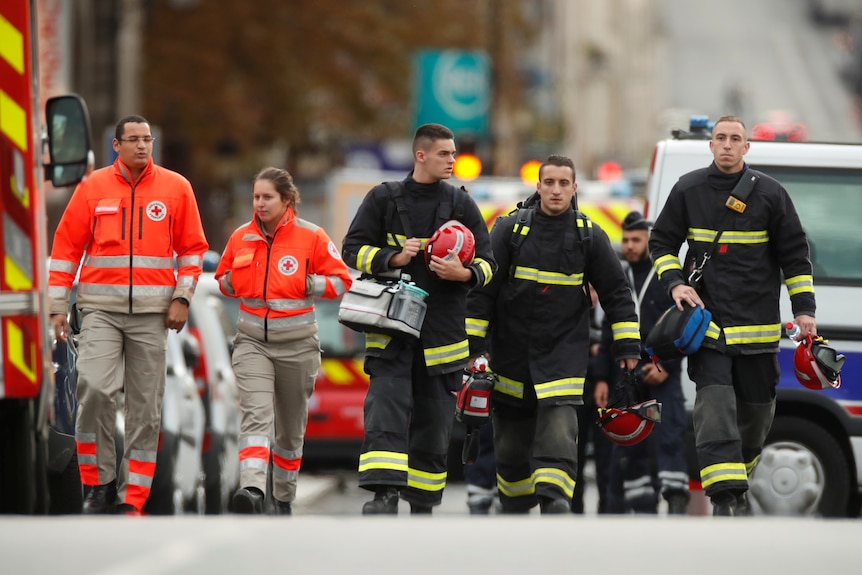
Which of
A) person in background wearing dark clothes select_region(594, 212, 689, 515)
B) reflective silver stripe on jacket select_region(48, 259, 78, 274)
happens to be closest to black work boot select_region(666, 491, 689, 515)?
person in background wearing dark clothes select_region(594, 212, 689, 515)

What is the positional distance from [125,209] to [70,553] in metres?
3.51

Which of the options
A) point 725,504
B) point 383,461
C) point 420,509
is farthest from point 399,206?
point 725,504

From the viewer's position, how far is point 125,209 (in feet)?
30.6

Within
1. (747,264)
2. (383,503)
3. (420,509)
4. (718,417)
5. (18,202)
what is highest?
(18,202)

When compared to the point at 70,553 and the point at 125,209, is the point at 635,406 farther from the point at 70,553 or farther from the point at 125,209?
the point at 70,553

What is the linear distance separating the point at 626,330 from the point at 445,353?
89 centimetres

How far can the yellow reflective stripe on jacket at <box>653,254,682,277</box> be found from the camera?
9375mm

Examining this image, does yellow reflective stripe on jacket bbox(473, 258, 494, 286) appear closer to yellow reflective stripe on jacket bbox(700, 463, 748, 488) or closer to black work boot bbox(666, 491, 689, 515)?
yellow reflective stripe on jacket bbox(700, 463, 748, 488)

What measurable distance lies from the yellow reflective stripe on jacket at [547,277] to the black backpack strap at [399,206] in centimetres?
57

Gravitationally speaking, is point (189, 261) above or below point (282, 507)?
above

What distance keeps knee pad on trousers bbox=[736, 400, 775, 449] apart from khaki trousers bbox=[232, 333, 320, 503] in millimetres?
2130

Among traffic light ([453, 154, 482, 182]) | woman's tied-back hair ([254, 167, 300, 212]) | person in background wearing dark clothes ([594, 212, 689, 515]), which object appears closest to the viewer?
woman's tied-back hair ([254, 167, 300, 212])

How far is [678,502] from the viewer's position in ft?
37.8

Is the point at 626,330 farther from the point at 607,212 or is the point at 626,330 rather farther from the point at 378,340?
the point at 607,212
